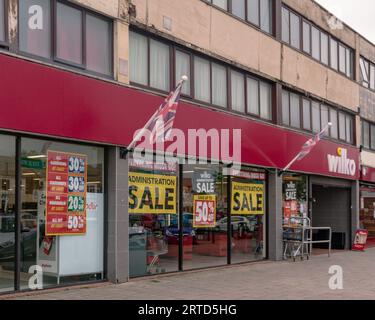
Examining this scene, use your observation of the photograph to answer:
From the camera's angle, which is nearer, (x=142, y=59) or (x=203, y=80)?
(x=142, y=59)

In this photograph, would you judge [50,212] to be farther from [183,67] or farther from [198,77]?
[198,77]

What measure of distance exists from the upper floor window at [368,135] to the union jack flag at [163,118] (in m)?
13.7

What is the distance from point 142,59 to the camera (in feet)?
40.4

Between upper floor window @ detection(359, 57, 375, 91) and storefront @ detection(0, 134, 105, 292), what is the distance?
15.3 metres

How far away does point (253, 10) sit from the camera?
16234 millimetres

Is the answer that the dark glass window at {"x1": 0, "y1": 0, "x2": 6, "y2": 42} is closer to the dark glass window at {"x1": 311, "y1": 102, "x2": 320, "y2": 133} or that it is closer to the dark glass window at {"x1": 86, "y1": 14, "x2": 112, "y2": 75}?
the dark glass window at {"x1": 86, "y1": 14, "x2": 112, "y2": 75}

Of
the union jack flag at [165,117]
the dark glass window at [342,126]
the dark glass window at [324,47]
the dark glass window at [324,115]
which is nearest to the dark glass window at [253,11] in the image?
the dark glass window at [324,47]

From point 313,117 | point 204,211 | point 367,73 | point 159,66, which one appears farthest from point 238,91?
point 367,73

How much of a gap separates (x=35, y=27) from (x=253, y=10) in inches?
314
